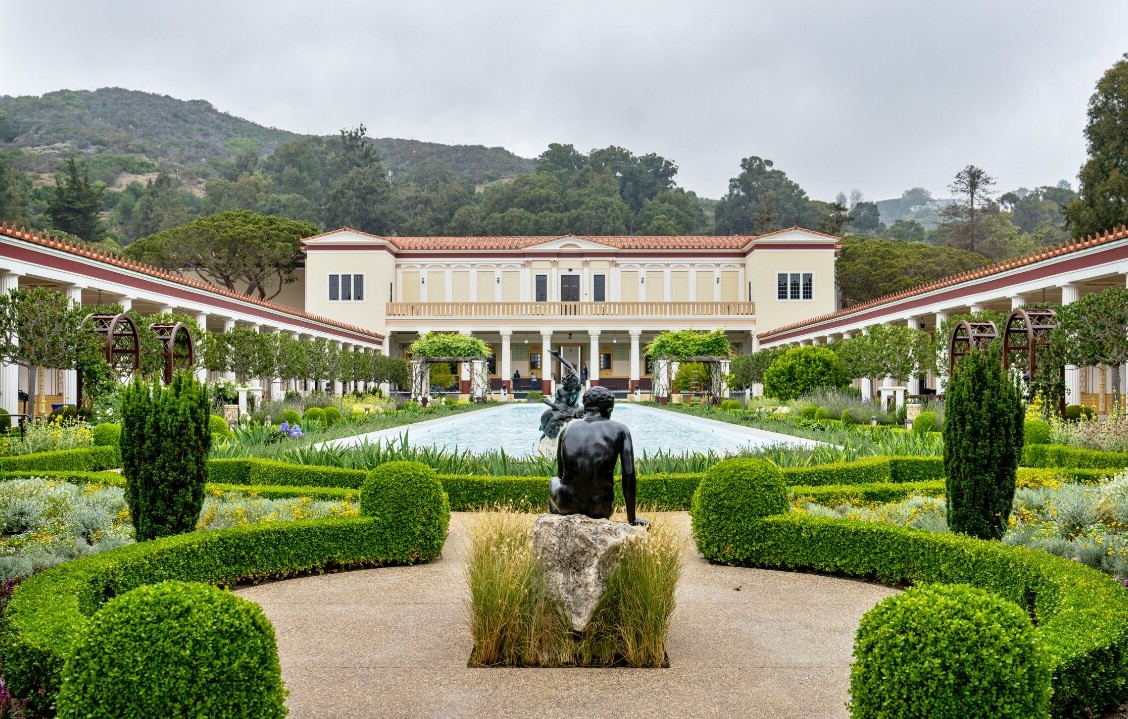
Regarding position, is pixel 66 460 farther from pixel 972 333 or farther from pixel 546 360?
pixel 546 360

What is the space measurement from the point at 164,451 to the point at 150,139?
119 m

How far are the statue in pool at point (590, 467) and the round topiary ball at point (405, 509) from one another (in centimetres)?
220

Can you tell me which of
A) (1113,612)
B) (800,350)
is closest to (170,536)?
(1113,612)

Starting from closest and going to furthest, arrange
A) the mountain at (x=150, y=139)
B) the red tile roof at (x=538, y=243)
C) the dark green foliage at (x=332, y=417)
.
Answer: the dark green foliage at (x=332, y=417) → the red tile roof at (x=538, y=243) → the mountain at (x=150, y=139)

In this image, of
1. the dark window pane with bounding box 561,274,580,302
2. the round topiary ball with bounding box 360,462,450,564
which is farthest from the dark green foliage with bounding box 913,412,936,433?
the dark window pane with bounding box 561,274,580,302

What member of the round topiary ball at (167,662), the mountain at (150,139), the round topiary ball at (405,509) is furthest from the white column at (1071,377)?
the mountain at (150,139)

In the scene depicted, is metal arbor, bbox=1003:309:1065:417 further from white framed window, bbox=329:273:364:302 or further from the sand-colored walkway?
white framed window, bbox=329:273:364:302

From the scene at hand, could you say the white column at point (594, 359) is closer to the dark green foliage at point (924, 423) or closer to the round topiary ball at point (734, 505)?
the dark green foliage at point (924, 423)

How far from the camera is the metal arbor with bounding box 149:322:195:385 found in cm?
1598

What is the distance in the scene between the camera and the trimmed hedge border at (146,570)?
3.45 meters

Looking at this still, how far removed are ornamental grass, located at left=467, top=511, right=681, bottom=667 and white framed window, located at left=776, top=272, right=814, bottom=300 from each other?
44319 millimetres

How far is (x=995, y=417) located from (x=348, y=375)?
101 feet

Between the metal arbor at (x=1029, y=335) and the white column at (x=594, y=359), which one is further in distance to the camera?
the white column at (x=594, y=359)

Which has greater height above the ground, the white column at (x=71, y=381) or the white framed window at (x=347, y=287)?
the white framed window at (x=347, y=287)
